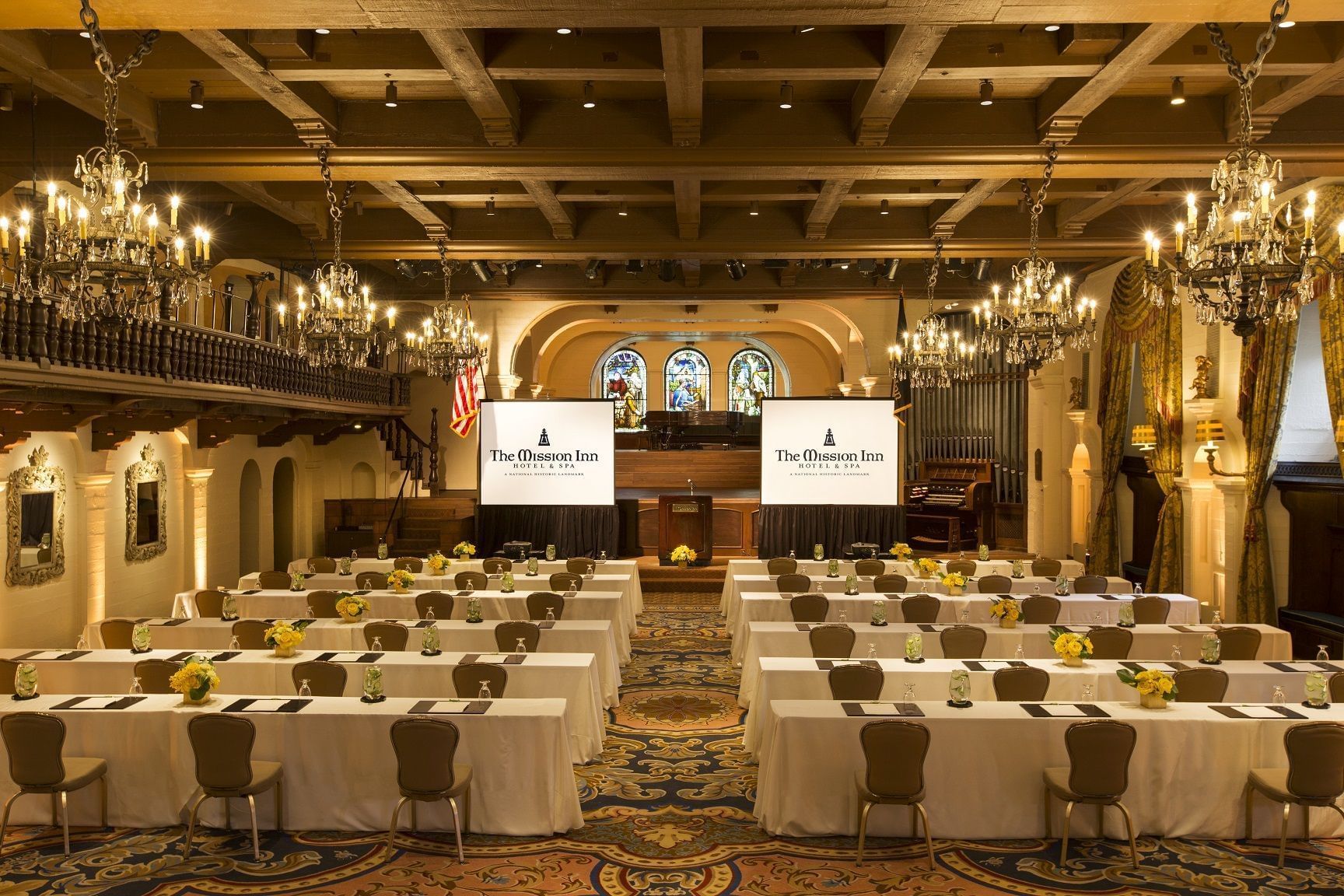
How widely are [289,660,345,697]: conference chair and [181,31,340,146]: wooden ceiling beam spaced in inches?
168

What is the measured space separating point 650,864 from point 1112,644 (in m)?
5.06

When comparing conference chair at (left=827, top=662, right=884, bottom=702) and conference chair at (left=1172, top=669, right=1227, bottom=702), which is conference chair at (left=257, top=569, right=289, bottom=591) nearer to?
conference chair at (left=827, top=662, right=884, bottom=702)

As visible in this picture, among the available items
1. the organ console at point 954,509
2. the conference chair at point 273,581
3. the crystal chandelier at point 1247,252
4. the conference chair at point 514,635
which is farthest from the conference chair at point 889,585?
the organ console at point 954,509

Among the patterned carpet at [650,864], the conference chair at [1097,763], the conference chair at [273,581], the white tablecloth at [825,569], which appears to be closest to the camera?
the patterned carpet at [650,864]

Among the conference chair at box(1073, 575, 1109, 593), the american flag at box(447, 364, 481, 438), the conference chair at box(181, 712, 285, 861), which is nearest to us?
the conference chair at box(181, 712, 285, 861)

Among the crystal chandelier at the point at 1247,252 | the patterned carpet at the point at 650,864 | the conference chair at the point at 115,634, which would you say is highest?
the crystal chandelier at the point at 1247,252


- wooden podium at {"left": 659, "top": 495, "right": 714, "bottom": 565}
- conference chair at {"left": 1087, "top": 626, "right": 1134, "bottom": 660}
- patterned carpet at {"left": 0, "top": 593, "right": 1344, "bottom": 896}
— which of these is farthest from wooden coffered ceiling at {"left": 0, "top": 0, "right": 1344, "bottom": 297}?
wooden podium at {"left": 659, "top": 495, "right": 714, "bottom": 565}

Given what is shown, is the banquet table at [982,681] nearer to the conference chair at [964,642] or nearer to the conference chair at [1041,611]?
the conference chair at [964,642]

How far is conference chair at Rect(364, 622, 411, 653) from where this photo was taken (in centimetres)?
886

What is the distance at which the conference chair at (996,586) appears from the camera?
1162 cm

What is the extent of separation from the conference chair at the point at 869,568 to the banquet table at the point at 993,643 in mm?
3665

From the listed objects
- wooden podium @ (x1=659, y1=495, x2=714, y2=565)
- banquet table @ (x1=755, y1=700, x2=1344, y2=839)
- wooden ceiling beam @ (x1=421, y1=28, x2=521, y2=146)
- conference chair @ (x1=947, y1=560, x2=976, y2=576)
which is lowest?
banquet table @ (x1=755, y1=700, x2=1344, y2=839)

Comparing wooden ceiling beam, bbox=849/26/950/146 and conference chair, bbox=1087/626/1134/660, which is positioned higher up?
wooden ceiling beam, bbox=849/26/950/146

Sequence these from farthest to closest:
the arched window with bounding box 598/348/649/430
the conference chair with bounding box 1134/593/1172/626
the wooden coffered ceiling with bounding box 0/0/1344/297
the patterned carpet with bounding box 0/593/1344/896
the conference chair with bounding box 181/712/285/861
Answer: the arched window with bounding box 598/348/649/430 → the conference chair with bounding box 1134/593/1172/626 → the conference chair with bounding box 181/712/285/861 → the patterned carpet with bounding box 0/593/1344/896 → the wooden coffered ceiling with bounding box 0/0/1344/297
